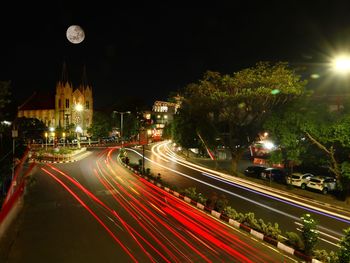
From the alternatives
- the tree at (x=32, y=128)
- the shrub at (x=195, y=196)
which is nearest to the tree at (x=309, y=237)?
the shrub at (x=195, y=196)

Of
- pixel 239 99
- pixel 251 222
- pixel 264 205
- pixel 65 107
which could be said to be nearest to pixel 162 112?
pixel 65 107

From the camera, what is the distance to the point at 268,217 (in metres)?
19.8

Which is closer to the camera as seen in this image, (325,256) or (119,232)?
(325,256)

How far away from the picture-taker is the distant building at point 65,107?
301ft

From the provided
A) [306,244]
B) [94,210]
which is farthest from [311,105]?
[94,210]

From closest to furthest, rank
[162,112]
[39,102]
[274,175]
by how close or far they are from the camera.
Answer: [274,175] < [39,102] < [162,112]

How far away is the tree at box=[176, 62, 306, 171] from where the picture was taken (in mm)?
31969

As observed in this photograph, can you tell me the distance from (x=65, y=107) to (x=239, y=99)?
228ft

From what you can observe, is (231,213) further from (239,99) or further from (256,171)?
(256,171)

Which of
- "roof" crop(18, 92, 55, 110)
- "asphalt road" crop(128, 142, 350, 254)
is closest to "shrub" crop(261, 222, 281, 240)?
"asphalt road" crop(128, 142, 350, 254)

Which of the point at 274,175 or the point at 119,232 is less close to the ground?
the point at 119,232

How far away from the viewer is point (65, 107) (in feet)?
303

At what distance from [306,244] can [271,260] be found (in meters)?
1.60

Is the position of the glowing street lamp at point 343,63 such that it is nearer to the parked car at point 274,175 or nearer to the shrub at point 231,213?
the shrub at point 231,213
